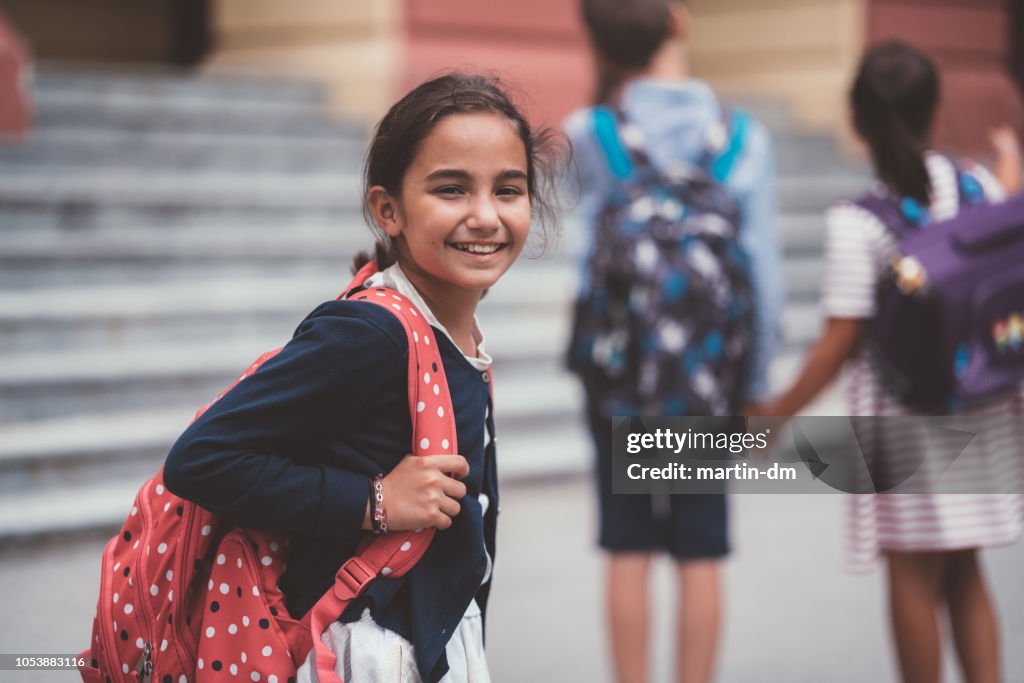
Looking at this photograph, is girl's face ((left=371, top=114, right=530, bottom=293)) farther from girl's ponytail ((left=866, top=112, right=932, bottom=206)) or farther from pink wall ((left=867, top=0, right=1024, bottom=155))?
pink wall ((left=867, top=0, right=1024, bottom=155))

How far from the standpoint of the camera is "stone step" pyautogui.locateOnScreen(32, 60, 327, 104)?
7.25 meters

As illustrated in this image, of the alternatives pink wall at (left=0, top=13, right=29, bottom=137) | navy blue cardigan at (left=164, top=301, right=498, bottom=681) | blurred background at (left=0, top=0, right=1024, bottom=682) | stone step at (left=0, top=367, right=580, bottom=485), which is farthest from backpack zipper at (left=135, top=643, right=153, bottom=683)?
pink wall at (left=0, top=13, right=29, bottom=137)

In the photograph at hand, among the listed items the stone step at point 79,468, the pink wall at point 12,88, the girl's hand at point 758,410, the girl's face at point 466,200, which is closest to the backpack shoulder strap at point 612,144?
the girl's hand at point 758,410

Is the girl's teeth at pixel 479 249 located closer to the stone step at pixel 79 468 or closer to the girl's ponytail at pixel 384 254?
the girl's ponytail at pixel 384 254

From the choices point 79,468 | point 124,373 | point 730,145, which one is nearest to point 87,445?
point 79,468

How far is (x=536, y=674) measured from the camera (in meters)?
3.81

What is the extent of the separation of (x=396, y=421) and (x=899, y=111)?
1814 millimetres

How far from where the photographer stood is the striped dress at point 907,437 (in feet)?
9.52

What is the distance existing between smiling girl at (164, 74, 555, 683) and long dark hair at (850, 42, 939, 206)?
137 cm

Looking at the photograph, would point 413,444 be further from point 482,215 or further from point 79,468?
point 79,468

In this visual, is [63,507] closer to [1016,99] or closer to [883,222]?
[883,222]

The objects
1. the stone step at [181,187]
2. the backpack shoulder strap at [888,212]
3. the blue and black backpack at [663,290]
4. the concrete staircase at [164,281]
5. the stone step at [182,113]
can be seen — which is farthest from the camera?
the stone step at [182,113]

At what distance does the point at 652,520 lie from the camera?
Answer: 326 cm

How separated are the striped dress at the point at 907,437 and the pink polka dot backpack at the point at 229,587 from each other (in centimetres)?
147
